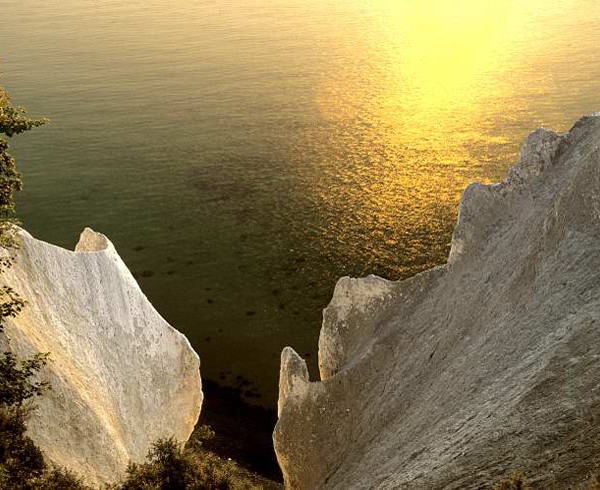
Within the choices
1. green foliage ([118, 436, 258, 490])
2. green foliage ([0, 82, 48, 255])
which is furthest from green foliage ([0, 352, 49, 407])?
green foliage ([118, 436, 258, 490])

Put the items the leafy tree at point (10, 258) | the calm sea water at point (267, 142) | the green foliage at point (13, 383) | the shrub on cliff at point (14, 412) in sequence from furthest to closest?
the calm sea water at point (267, 142), the leafy tree at point (10, 258), the green foliage at point (13, 383), the shrub on cliff at point (14, 412)

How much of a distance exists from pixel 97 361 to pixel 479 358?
17471 mm

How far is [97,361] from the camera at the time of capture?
2639cm

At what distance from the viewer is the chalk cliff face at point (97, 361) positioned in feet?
74.3

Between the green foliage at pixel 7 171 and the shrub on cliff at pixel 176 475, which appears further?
the green foliage at pixel 7 171

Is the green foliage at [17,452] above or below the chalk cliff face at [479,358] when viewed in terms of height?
below

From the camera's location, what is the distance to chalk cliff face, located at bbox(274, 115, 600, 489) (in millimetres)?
12914

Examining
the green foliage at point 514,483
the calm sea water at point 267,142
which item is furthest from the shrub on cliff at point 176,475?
the calm sea water at point 267,142

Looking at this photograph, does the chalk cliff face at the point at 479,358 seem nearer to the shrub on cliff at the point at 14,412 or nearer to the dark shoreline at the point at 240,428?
the dark shoreline at the point at 240,428

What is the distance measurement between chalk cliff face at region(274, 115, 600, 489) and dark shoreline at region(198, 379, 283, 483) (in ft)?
18.7

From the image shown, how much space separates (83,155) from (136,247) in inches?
1063

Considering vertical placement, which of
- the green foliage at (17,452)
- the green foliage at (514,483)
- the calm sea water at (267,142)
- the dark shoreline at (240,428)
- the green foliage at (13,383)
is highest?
the calm sea water at (267,142)

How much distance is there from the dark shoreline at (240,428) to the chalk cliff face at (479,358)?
5713 mm

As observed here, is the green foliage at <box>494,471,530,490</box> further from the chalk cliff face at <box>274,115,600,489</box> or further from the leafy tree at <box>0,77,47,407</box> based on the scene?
the leafy tree at <box>0,77,47,407</box>
